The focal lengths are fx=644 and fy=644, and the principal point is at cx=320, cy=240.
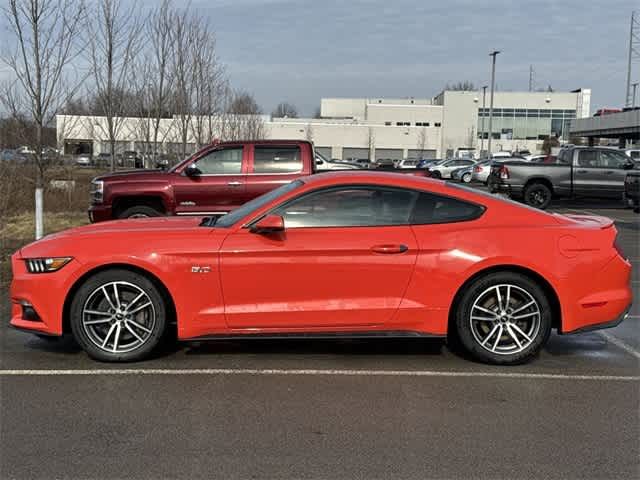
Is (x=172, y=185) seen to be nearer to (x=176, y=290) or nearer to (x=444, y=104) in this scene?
(x=176, y=290)

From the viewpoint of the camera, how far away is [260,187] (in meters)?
11.1

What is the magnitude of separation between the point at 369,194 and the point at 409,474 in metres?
2.43

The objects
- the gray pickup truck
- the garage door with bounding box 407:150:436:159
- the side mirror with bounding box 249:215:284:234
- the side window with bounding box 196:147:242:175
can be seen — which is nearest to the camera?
the side mirror with bounding box 249:215:284:234

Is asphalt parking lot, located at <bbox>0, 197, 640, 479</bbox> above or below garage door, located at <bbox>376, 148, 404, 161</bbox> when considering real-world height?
below

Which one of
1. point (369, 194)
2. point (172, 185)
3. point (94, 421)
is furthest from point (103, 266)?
point (172, 185)

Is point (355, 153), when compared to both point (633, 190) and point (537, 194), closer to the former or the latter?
point (537, 194)

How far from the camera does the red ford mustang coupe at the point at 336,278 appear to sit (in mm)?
5004

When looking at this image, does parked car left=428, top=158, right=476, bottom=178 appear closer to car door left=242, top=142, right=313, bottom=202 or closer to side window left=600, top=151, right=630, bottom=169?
side window left=600, top=151, right=630, bottom=169

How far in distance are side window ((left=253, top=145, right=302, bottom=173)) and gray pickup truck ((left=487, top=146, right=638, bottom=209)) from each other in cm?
1043

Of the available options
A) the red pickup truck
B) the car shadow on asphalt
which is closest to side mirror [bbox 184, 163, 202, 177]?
the red pickup truck

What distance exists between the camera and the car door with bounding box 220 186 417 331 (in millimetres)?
4992

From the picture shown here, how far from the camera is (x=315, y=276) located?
4996mm

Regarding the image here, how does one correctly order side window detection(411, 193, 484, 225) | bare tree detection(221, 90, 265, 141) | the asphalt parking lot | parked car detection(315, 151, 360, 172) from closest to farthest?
the asphalt parking lot
side window detection(411, 193, 484, 225)
parked car detection(315, 151, 360, 172)
bare tree detection(221, 90, 265, 141)

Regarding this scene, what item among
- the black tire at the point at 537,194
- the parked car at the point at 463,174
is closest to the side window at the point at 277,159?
the black tire at the point at 537,194
